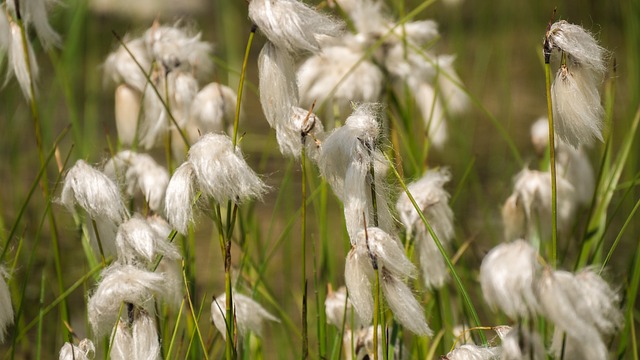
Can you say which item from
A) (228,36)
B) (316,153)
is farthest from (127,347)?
(228,36)

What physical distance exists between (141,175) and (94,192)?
32 centimetres

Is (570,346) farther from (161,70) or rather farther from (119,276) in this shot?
(161,70)

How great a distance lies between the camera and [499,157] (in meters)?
2.78

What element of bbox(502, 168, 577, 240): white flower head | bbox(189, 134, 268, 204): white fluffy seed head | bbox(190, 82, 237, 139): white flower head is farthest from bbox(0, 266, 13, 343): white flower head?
bbox(502, 168, 577, 240): white flower head

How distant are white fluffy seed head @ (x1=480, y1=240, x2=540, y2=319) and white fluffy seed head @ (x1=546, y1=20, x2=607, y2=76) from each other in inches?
6.8

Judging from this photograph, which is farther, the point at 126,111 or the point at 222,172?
the point at 126,111

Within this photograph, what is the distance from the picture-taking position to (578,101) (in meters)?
0.86

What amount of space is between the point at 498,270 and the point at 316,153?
26 cm

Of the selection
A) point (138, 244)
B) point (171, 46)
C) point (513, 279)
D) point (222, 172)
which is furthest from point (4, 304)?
point (171, 46)

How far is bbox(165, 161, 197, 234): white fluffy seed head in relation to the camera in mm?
897

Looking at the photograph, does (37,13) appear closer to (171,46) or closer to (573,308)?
(171,46)

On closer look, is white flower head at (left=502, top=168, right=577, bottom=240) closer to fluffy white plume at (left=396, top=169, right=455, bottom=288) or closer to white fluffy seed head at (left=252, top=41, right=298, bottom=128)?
fluffy white plume at (left=396, top=169, right=455, bottom=288)

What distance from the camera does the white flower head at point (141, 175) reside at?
126 centimetres

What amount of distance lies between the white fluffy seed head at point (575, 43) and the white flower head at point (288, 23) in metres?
0.21
